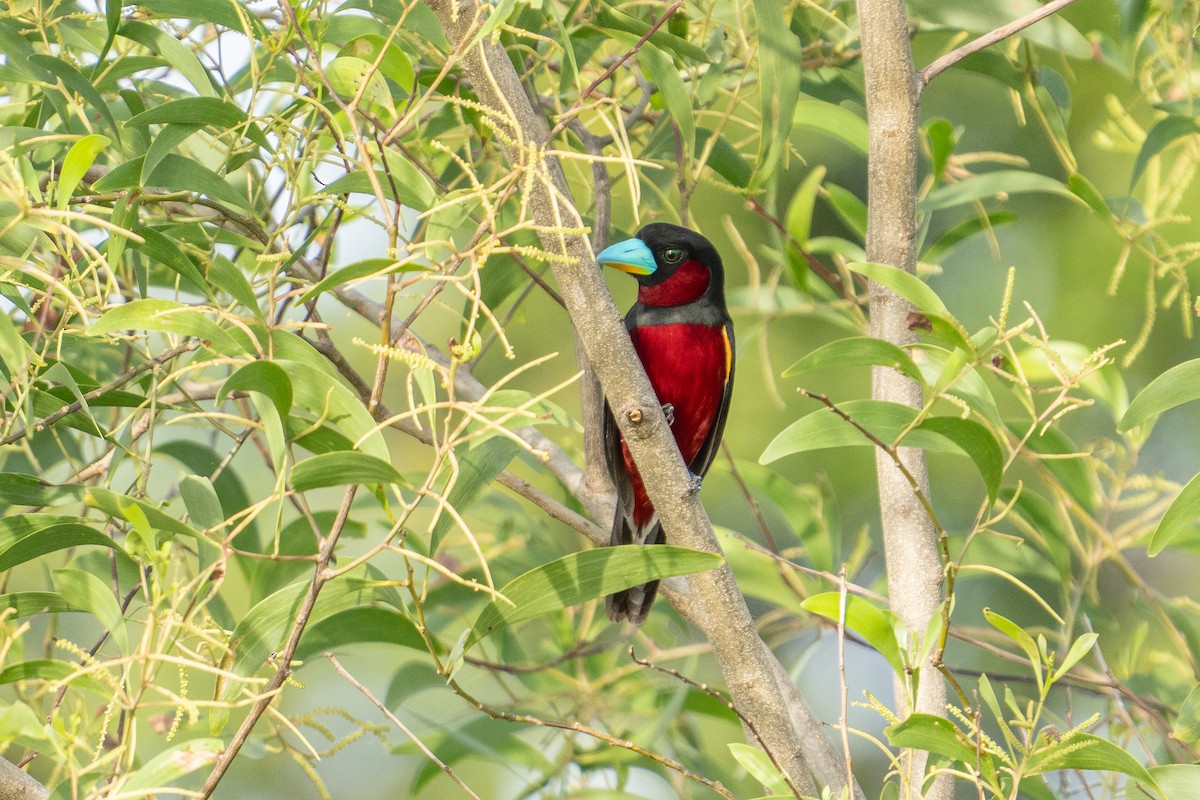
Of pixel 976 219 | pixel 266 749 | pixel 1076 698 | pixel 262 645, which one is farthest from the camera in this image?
pixel 1076 698

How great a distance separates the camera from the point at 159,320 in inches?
56.8

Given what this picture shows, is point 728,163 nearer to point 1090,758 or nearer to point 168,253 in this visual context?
point 168,253

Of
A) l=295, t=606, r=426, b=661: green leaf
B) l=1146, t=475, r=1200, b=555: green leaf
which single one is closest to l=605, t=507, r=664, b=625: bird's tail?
l=295, t=606, r=426, b=661: green leaf

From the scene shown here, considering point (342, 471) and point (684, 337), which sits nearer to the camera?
point (342, 471)

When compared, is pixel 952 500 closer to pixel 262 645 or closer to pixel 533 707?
pixel 533 707

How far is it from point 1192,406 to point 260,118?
4.72 meters

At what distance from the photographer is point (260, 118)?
1.95 m

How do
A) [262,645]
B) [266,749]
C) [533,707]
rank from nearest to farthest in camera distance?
[262,645] < [266,749] < [533,707]

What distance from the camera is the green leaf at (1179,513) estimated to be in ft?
5.79

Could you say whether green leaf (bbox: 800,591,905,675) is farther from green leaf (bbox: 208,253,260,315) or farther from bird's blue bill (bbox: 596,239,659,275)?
bird's blue bill (bbox: 596,239,659,275)

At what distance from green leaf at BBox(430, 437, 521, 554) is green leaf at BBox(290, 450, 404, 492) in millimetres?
545

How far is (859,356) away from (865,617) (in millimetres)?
392

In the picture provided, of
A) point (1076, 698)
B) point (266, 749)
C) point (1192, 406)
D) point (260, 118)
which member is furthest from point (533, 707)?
point (1192, 406)

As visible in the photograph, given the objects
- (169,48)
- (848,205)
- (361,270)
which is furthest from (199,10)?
(848,205)
